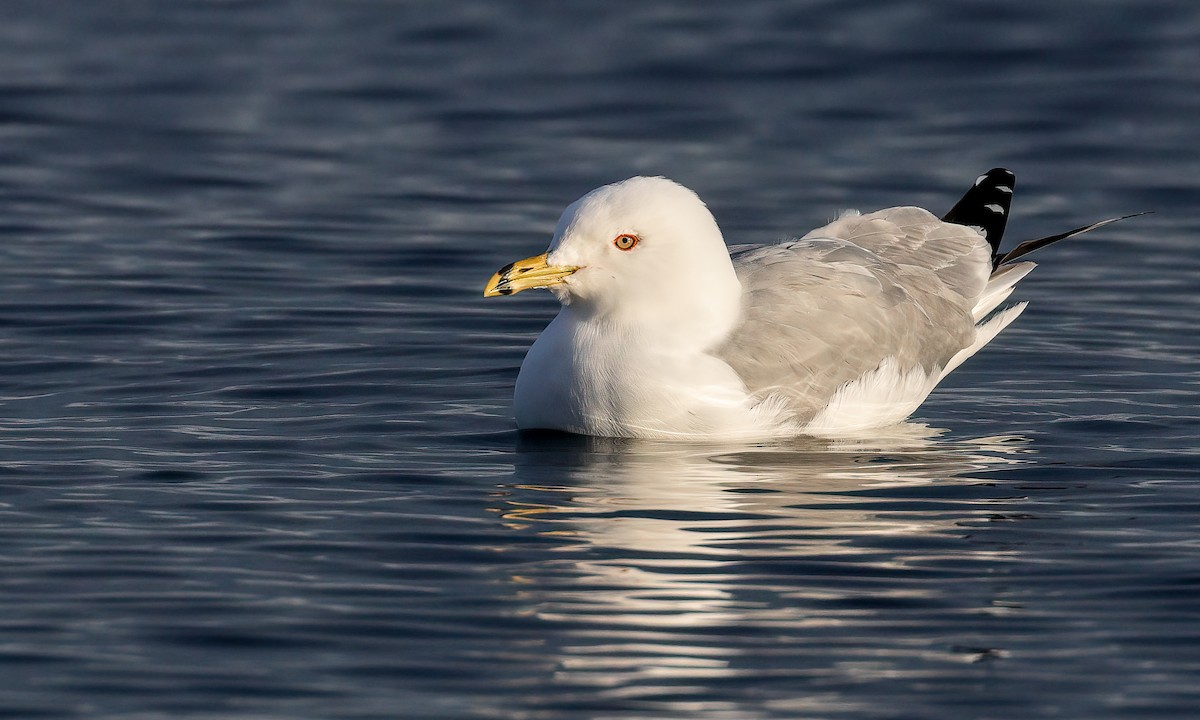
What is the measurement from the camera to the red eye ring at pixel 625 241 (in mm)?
9516

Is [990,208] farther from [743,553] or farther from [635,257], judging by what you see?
[743,553]

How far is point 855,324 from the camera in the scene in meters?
10.1

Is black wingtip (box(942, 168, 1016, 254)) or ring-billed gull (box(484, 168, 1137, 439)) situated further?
black wingtip (box(942, 168, 1016, 254))

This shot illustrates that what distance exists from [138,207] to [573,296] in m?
7.03

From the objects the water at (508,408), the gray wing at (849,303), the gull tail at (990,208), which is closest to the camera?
the water at (508,408)

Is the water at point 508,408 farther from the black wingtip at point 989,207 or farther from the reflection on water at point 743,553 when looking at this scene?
the black wingtip at point 989,207

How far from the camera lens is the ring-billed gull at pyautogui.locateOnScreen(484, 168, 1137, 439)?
9500mm

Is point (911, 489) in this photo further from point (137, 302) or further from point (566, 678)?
point (137, 302)

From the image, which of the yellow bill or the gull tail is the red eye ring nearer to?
the yellow bill

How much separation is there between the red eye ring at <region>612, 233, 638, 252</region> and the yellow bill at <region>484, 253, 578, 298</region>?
22cm

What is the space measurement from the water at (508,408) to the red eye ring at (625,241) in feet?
2.97

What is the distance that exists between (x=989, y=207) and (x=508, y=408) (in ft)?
10.1

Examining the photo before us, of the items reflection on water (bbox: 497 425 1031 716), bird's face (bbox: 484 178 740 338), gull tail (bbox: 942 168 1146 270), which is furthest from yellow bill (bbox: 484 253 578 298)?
gull tail (bbox: 942 168 1146 270)

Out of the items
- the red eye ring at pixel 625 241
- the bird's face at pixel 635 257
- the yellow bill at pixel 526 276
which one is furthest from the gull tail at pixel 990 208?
the yellow bill at pixel 526 276
